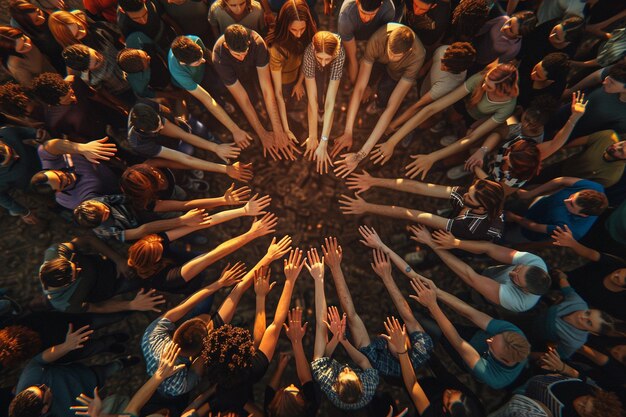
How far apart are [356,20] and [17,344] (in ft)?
17.5

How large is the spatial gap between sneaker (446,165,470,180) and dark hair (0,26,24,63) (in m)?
6.10

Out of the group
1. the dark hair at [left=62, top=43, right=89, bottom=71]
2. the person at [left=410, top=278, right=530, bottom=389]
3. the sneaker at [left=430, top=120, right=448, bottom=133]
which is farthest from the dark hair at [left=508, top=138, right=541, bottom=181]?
the dark hair at [left=62, top=43, right=89, bottom=71]

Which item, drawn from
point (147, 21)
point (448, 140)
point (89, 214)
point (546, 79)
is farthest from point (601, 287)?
point (147, 21)

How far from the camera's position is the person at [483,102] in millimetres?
3594

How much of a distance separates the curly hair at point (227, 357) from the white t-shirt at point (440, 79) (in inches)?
154

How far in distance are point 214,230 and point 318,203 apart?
1802mm

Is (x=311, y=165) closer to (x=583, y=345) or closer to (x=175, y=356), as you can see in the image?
(x=175, y=356)

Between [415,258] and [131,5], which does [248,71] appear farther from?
[415,258]

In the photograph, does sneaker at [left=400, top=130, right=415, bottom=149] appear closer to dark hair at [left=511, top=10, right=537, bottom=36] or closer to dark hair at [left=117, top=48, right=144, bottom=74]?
dark hair at [left=511, top=10, right=537, bottom=36]

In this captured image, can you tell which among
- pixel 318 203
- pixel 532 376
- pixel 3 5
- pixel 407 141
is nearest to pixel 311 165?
pixel 318 203

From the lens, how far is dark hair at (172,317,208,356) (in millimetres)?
3561

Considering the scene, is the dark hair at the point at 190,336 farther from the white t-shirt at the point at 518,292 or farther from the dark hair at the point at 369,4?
the dark hair at the point at 369,4

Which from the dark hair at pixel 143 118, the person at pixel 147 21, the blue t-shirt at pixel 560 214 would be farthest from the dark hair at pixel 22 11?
the blue t-shirt at pixel 560 214

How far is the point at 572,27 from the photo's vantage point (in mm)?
3811
